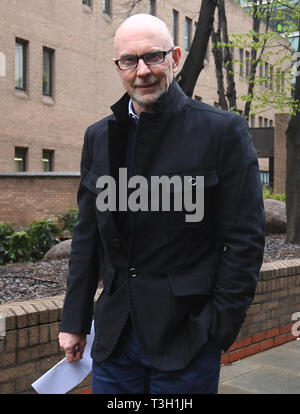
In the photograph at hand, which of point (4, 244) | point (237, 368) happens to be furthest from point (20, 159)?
point (237, 368)

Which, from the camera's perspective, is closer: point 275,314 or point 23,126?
point 275,314

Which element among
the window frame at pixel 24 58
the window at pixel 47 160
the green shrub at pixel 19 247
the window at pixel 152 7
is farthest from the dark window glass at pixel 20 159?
the green shrub at pixel 19 247

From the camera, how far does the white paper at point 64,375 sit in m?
2.78

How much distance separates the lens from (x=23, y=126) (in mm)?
27938

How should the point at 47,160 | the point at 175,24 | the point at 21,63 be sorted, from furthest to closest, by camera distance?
the point at 175,24 < the point at 47,160 < the point at 21,63

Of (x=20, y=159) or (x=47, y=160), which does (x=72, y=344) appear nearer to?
(x=20, y=159)

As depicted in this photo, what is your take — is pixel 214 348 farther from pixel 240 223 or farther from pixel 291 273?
pixel 291 273

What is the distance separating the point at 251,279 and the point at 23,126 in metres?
26.3

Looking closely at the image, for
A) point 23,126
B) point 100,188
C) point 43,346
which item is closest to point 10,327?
point 43,346

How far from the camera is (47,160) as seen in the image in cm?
3009

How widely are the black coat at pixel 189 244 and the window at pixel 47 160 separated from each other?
90.9ft

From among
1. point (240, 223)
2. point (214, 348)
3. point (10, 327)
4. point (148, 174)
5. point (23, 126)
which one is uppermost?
point (23, 126)

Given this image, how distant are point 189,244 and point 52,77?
28.8 meters
